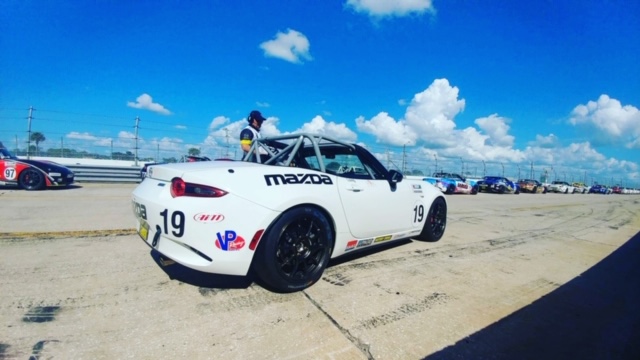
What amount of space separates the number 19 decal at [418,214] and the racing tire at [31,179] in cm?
1021

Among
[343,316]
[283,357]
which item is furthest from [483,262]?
[283,357]

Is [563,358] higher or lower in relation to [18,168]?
lower

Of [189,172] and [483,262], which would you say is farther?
[483,262]

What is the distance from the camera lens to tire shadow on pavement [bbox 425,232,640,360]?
1.94 meters

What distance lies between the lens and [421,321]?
2.24 meters

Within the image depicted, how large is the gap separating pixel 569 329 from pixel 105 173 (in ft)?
49.9

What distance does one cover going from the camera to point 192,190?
2.32 meters

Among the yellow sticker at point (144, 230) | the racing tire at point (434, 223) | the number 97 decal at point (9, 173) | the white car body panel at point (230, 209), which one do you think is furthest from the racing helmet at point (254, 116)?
the number 97 decal at point (9, 173)

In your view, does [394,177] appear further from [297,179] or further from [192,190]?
[192,190]

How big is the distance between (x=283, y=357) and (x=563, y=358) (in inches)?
66.9

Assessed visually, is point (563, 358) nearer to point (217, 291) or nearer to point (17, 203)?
point (217, 291)

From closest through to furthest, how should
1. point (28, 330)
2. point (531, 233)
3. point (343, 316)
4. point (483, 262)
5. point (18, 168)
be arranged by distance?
1. point (28, 330)
2. point (343, 316)
3. point (483, 262)
4. point (531, 233)
5. point (18, 168)

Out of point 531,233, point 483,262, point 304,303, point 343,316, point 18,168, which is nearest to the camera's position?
point 343,316

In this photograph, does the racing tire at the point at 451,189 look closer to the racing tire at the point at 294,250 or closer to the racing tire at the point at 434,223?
the racing tire at the point at 434,223
